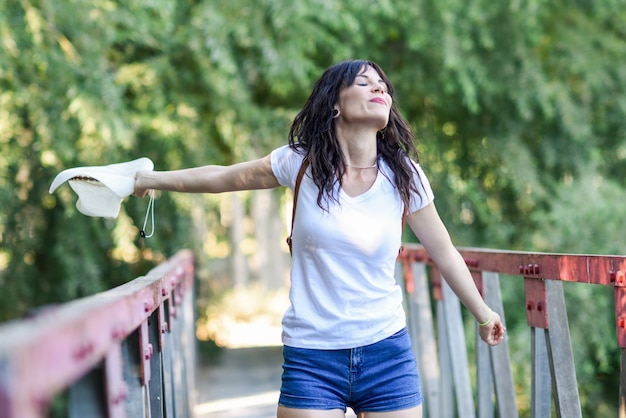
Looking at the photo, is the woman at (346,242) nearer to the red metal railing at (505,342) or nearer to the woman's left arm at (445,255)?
the woman's left arm at (445,255)

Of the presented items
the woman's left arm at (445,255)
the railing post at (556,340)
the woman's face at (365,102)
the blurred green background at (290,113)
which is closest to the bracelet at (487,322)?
the woman's left arm at (445,255)

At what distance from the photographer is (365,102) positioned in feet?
7.98

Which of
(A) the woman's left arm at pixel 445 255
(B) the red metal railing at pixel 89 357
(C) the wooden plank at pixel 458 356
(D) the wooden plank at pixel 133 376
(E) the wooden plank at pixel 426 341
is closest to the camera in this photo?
(B) the red metal railing at pixel 89 357

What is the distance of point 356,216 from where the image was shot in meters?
2.34

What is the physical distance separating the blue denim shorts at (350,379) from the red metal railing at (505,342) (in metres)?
0.51

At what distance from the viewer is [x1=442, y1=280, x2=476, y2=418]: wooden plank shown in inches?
139

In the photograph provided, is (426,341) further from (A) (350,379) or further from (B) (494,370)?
(A) (350,379)

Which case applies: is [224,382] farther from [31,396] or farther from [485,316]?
[31,396]

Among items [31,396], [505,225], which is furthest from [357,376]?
[505,225]

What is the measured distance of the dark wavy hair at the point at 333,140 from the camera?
2.37m

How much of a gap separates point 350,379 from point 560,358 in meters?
0.65

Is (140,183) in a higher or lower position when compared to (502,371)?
higher

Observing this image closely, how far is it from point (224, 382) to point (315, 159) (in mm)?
4935

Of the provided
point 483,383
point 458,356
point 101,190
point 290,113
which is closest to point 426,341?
point 458,356
